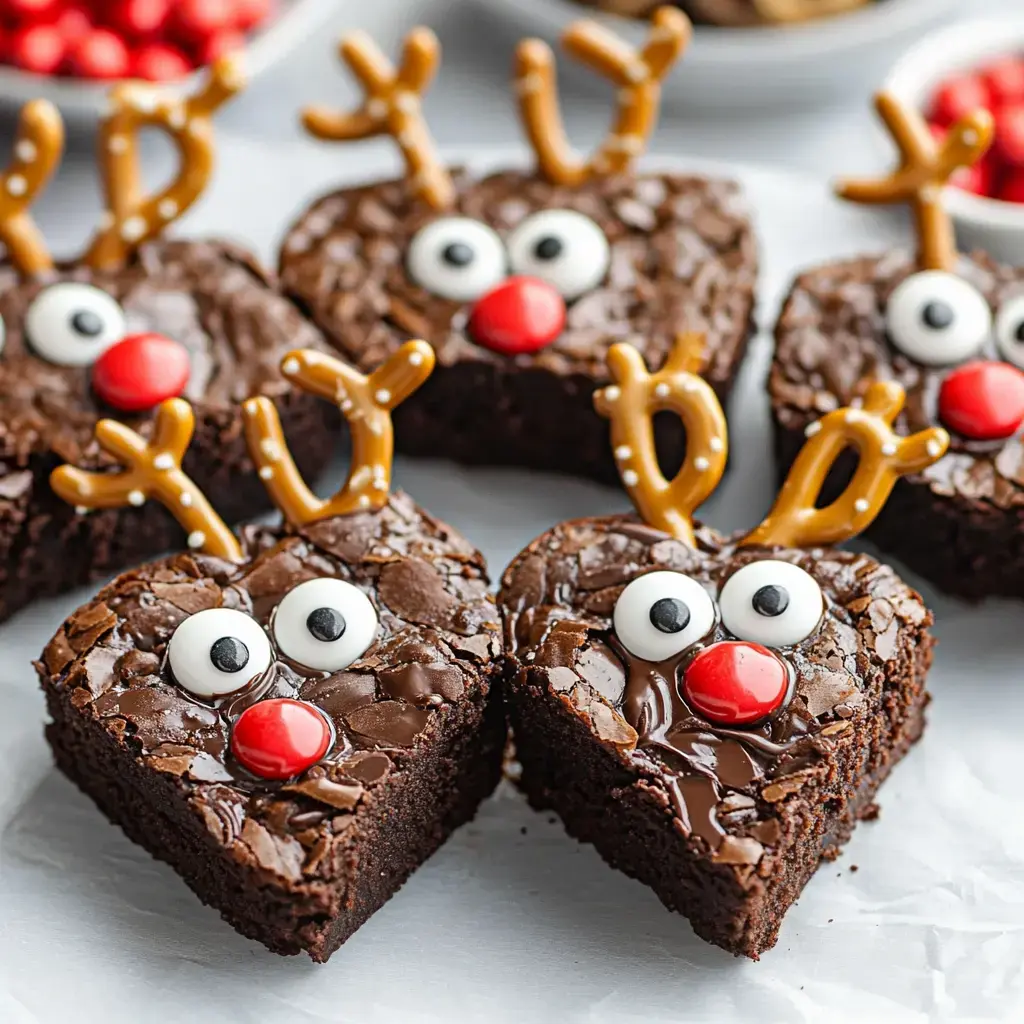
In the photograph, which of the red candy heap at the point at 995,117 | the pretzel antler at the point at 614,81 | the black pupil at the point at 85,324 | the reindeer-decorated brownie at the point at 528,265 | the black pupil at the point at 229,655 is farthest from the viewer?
the red candy heap at the point at 995,117

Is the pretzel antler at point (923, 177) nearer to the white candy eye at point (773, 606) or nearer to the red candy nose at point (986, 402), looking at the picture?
the red candy nose at point (986, 402)

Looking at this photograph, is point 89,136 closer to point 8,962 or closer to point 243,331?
point 243,331

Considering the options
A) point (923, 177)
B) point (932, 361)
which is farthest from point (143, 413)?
point (923, 177)

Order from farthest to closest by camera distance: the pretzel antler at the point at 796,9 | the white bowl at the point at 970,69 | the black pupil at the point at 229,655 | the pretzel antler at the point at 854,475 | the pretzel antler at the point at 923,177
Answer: the pretzel antler at the point at 796,9
the white bowl at the point at 970,69
the pretzel antler at the point at 923,177
the pretzel antler at the point at 854,475
the black pupil at the point at 229,655

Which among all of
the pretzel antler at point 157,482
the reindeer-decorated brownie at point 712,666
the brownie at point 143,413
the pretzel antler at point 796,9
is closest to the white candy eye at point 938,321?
the reindeer-decorated brownie at point 712,666

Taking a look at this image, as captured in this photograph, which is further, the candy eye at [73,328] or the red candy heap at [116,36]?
the red candy heap at [116,36]

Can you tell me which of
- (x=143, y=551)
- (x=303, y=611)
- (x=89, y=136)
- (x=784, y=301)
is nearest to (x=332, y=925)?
Result: (x=303, y=611)

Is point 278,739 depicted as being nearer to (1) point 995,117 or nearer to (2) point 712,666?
(2) point 712,666
